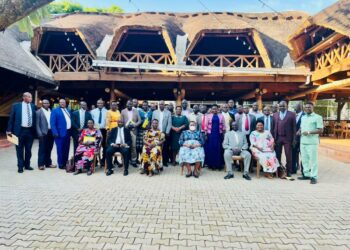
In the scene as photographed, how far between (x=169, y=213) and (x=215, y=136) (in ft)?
11.2

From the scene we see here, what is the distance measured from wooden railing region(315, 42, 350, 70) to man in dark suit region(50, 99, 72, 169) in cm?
918

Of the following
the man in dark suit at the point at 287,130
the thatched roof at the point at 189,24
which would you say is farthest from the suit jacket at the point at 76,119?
the thatched roof at the point at 189,24

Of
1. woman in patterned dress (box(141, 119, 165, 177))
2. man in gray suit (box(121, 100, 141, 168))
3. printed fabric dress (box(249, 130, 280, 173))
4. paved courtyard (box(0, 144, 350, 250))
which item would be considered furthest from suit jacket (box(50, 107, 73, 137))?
printed fabric dress (box(249, 130, 280, 173))

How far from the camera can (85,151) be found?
6.43m

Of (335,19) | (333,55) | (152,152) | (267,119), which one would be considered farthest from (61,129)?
(333,55)

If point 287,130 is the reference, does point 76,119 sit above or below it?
above

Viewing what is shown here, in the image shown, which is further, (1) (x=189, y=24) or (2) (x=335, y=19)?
(1) (x=189, y=24)

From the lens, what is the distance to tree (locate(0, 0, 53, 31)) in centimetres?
168

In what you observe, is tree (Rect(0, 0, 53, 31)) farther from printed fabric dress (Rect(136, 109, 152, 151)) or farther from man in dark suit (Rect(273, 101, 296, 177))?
man in dark suit (Rect(273, 101, 296, 177))

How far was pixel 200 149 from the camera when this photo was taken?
254 inches

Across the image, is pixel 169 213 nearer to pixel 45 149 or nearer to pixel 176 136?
pixel 176 136

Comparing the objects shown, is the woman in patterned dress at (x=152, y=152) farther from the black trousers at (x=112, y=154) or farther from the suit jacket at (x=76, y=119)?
the suit jacket at (x=76, y=119)

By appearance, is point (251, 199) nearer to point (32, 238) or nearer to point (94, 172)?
point (32, 238)

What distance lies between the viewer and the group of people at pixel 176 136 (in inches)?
246
